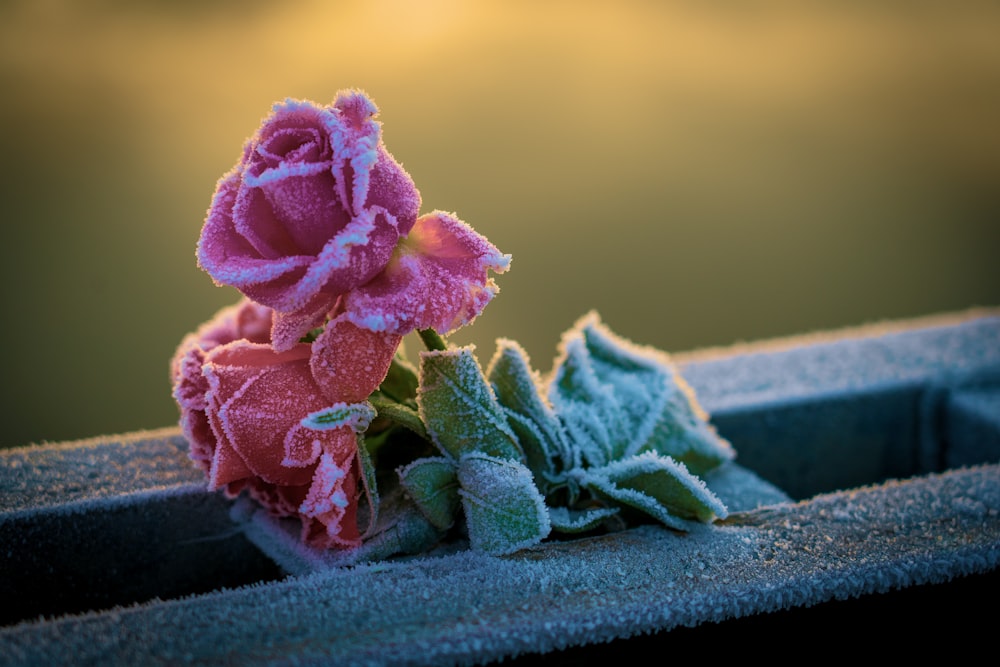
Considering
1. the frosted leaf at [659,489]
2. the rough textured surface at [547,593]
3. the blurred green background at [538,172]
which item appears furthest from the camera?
the blurred green background at [538,172]

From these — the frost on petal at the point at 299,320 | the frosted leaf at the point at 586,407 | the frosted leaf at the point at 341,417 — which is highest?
the frost on petal at the point at 299,320

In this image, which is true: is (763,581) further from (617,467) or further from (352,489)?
(352,489)

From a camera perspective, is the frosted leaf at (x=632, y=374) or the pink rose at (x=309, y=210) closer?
the pink rose at (x=309, y=210)

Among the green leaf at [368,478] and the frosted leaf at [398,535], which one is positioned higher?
the green leaf at [368,478]

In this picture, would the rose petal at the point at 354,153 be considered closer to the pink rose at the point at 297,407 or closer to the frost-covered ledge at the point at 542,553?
the pink rose at the point at 297,407

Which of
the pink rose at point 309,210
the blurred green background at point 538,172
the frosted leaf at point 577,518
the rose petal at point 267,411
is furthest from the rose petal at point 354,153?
the blurred green background at point 538,172

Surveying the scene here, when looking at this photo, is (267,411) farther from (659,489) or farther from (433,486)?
(659,489)

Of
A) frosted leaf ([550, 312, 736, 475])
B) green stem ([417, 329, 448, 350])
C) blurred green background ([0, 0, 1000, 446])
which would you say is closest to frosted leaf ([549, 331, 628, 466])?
frosted leaf ([550, 312, 736, 475])

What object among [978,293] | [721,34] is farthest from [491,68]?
[978,293]
